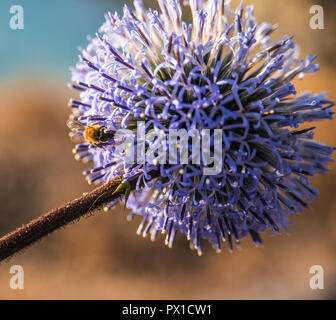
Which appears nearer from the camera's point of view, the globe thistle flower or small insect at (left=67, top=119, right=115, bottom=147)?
the globe thistle flower

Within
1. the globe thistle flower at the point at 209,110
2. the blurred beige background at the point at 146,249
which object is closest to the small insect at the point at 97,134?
the globe thistle flower at the point at 209,110

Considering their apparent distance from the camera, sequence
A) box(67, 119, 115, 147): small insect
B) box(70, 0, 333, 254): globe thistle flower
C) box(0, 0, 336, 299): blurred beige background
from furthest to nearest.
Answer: box(0, 0, 336, 299): blurred beige background, box(67, 119, 115, 147): small insect, box(70, 0, 333, 254): globe thistle flower

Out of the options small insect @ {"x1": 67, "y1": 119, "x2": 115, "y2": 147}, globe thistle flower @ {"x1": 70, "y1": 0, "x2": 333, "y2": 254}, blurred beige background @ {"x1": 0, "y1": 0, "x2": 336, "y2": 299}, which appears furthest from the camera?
blurred beige background @ {"x1": 0, "y1": 0, "x2": 336, "y2": 299}

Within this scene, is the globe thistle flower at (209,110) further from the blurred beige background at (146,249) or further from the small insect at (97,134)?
the blurred beige background at (146,249)

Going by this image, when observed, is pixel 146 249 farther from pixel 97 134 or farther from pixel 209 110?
pixel 209 110

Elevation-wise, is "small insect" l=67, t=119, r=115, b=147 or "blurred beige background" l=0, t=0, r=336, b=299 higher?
"small insect" l=67, t=119, r=115, b=147

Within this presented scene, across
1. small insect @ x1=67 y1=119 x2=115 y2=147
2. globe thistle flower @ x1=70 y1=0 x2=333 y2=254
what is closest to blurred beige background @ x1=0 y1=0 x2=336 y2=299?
globe thistle flower @ x1=70 y1=0 x2=333 y2=254

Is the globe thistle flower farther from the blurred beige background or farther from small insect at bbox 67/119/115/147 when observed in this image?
the blurred beige background
